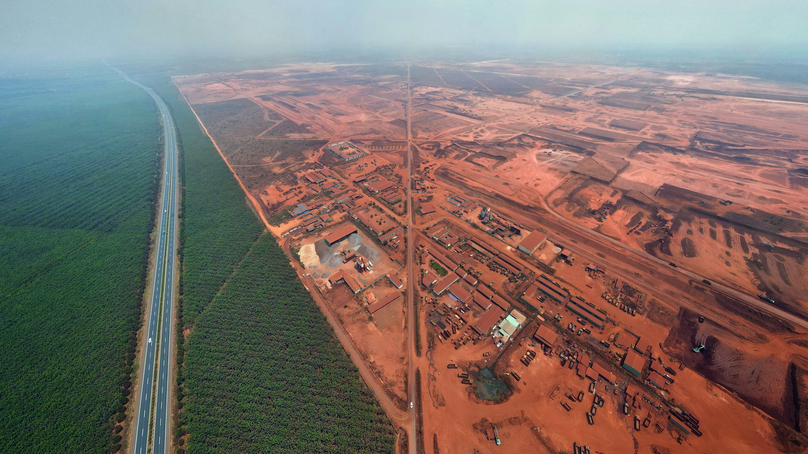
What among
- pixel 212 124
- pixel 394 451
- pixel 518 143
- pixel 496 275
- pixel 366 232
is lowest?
pixel 394 451

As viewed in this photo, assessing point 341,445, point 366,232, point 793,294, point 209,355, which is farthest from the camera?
point 366,232

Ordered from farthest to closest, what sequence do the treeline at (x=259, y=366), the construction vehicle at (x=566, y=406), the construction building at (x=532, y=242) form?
1. the construction building at (x=532, y=242)
2. the construction vehicle at (x=566, y=406)
3. the treeline at (x=259, y=366)

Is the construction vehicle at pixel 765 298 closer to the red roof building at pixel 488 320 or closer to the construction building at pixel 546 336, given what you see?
the construction building at pixel 546 336

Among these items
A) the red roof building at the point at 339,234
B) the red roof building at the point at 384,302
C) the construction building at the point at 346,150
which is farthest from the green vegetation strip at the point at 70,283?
the construction building at the point at 346,150

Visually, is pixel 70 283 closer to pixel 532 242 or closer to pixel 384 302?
pixel 384 302

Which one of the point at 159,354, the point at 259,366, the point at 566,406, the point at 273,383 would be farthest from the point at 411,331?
the point at 159,354

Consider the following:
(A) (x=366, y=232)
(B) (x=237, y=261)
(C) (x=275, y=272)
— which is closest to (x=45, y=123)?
(B) (x=237, y=261)

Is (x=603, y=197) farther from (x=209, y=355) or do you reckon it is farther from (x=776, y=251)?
(x=209, y=355)
